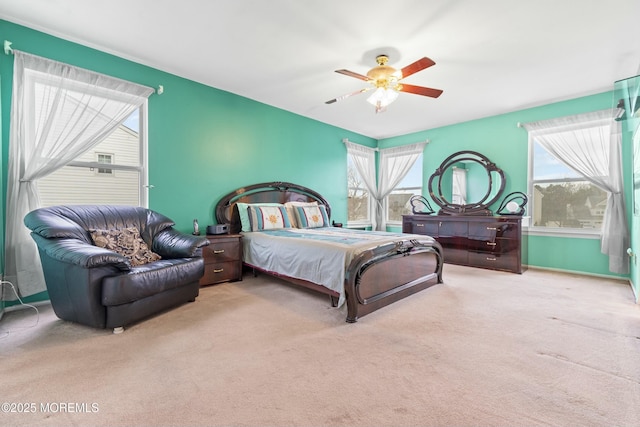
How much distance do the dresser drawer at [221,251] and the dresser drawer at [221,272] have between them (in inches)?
2.4

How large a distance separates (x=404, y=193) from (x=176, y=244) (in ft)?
16.1

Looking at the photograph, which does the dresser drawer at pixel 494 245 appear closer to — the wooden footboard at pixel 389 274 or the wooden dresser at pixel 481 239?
the wooden dresser at pixel 481 239

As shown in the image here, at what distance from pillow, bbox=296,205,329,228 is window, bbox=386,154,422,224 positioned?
2423mm

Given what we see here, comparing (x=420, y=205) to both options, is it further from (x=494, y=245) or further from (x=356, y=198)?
(x=494, y=245)

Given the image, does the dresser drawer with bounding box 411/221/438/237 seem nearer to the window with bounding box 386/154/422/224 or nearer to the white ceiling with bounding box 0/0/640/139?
the window with bounding box 386/154/422/224

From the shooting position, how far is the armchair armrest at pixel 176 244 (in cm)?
277

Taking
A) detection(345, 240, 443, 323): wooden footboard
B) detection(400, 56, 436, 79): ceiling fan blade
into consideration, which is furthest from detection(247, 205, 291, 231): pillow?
detection(400, 56, 436, 79): ceiling fan blade

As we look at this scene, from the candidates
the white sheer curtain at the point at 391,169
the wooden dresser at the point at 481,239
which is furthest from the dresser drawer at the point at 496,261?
the white sheer curtain at the point at 391,169

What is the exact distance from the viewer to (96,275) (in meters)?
2.04

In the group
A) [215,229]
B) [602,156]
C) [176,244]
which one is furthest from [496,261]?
[176,244]

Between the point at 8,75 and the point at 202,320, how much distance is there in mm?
2921

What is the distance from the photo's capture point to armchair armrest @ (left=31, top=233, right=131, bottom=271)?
196 cm

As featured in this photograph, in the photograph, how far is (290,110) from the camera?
15.8 feet

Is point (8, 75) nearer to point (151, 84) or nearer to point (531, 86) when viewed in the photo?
point (151, 84)
